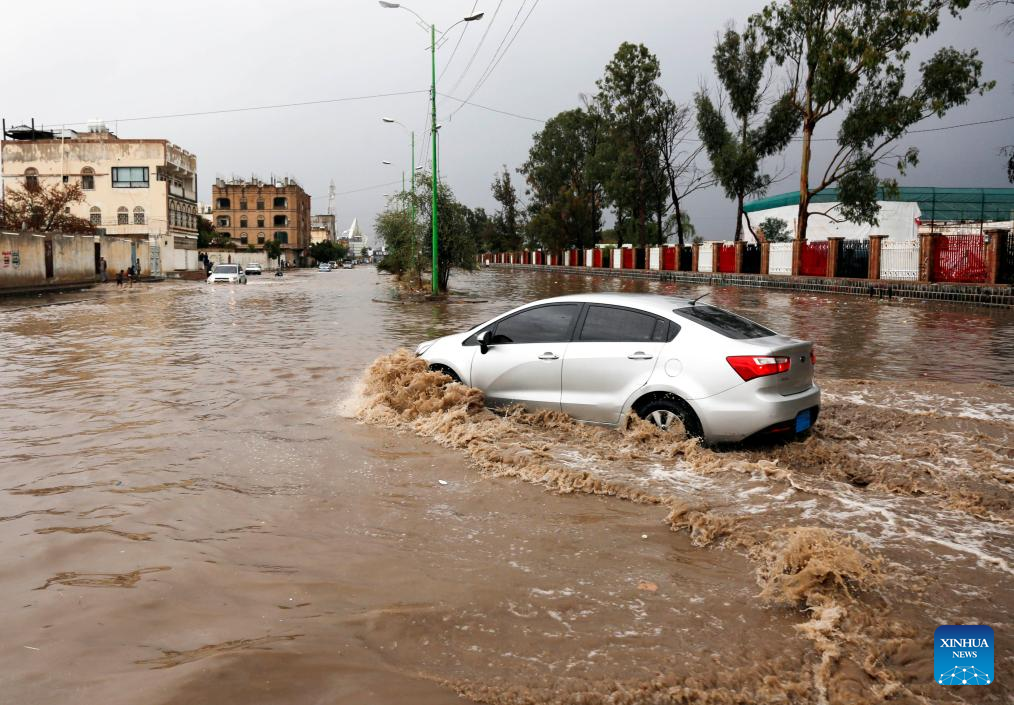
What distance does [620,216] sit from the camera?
6956cm

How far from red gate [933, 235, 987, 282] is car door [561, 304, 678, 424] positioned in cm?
2675

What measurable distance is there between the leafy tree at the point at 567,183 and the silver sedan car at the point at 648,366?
72.3 meters

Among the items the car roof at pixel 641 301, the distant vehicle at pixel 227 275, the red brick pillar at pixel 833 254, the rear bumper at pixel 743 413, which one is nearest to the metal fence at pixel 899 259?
the red brick pillar at pixel 833 254

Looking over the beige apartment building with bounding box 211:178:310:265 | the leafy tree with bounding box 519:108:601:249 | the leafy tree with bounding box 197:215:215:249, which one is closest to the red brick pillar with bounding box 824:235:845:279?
the leafy tree with bounding box 519:108:601:249

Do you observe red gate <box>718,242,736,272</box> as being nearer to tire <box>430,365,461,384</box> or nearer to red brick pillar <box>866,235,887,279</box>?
red brick pillar <box>866,235,887,279</box>

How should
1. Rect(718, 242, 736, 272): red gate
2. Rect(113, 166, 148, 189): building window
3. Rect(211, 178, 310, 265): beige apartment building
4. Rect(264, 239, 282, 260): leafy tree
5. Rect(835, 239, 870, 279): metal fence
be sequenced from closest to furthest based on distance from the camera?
Rect(835, 239, 870, 279): metal fence < Rect(718, 242, 736, 272): red gate < Rect(113, 166, 148, 189): building window < Rect(264, 239, 282, 260): leafy tree < Rect(211, 178, 310, 265): beige apartment building

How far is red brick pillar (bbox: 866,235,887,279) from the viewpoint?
34438mm

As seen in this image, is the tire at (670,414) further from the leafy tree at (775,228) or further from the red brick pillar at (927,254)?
the leafy tree at (775,228)

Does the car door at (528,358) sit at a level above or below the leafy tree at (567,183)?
below

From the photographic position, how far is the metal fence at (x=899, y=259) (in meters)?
32.9

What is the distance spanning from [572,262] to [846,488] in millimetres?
75548

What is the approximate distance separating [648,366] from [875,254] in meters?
31.1

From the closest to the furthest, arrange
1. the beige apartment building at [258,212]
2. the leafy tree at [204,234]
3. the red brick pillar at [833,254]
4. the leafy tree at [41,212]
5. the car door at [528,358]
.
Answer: the car door at [528,358]
the red brick pillar at [833,254]
the leafy tree at [41,212]
the leafy tree at [204,234]
the beige apartment building at [258,212]

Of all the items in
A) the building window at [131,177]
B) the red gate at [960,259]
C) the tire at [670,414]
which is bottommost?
the tire at [670,414]
